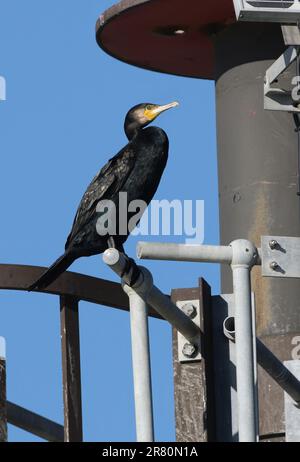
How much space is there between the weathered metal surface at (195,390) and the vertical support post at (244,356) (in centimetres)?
66

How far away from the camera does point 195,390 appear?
45.1 feet

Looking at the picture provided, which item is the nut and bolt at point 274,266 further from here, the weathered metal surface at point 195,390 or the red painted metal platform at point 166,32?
the red painted metal platform at point 166,32

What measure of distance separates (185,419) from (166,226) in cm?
253

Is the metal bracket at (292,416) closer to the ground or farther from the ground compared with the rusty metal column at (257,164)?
closer to the ground

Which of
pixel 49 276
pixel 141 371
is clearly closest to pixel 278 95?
pixel 49 276

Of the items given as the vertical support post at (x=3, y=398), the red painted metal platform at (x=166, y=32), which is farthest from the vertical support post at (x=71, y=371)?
the red painted metal platform at (x=166, y=32)

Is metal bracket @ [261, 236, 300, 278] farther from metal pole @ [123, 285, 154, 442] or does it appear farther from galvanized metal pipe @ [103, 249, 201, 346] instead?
metal pole @ [123, 285, 154, 442]

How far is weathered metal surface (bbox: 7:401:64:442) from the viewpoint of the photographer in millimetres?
16219

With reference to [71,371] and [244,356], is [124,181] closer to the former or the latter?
[71,371]

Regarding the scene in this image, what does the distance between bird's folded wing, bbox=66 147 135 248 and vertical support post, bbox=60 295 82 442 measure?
1016 mm

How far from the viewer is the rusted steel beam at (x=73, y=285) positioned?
1484 centimetres

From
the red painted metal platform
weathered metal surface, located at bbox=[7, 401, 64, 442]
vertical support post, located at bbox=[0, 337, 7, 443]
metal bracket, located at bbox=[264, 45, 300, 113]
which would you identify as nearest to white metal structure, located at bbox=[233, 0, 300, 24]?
metal bracket, located at bbox=[264, 45, 300, 113]

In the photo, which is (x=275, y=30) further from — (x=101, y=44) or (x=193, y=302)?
(x=193, y=302)

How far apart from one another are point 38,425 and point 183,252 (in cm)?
367
